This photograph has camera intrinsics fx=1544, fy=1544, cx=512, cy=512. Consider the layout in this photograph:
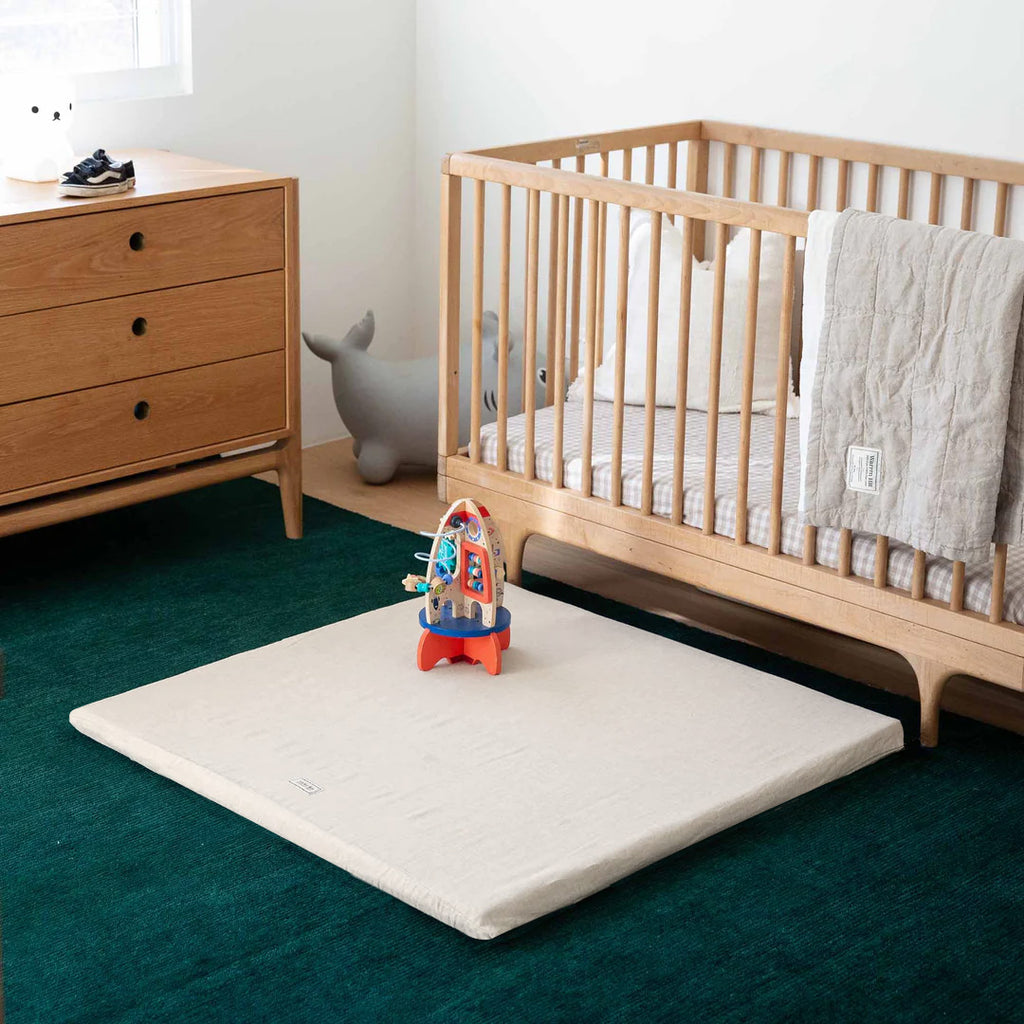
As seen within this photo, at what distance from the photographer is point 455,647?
2.49 meters

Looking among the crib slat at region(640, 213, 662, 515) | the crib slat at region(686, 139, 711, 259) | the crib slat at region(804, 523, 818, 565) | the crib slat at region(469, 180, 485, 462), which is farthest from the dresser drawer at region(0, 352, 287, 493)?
the crib slat at region(804, 523, 818, 565)

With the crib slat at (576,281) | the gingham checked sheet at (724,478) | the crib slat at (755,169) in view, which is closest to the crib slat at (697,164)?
the crib slat at (755,169)

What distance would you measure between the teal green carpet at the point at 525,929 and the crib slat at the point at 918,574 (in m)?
0.24

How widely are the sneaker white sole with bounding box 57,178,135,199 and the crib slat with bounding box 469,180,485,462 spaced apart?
2.09 ft

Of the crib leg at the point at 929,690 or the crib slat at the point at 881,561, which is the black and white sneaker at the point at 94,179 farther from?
the crib leg at the point at 929,690

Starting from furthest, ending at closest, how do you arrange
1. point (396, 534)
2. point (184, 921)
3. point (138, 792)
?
1. point (396, 534)
2. point (138, 792)
3. point (184, 921)

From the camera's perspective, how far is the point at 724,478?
2588 mm

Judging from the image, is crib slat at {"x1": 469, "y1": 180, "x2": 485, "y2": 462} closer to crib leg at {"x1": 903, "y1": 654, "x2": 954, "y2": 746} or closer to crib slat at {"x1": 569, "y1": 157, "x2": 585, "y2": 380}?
crib slat at {"x1": 569, "y1": 157, "x2": 585, "y2": 380}

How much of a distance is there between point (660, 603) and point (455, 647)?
0.52m

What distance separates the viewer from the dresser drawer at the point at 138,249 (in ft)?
8.52

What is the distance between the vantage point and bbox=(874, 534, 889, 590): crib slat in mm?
2260

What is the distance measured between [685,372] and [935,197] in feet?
2.44

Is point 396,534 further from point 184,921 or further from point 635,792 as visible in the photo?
point 184,921

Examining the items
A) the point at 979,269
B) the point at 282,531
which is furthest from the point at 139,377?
the point at 979,269
